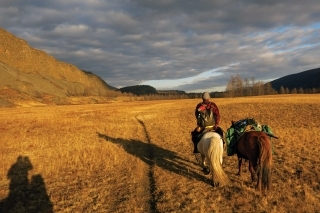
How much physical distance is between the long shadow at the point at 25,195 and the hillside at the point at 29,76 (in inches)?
3231

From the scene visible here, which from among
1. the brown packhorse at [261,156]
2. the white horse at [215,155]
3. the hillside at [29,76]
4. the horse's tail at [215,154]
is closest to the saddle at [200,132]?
the white horse at [215,155]

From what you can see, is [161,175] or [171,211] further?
[161,175]

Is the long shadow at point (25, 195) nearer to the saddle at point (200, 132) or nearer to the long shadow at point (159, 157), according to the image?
the long shadow at point (159, 157)

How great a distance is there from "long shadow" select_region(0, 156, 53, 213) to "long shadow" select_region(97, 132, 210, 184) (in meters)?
4.62

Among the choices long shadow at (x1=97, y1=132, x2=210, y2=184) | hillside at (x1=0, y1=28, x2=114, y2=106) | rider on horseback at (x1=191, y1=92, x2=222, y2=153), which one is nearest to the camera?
rider on horseback at (x1=191, y1=92, x2=222, y2=153)

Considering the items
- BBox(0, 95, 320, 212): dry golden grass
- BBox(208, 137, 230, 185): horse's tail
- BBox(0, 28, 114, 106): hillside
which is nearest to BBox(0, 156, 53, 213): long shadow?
BBox(0, 95, 320, 212): dry golden grass

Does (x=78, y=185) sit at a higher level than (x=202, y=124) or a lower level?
lower

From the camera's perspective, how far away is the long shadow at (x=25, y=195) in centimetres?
827

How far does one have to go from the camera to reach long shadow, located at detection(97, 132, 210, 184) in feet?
36.9

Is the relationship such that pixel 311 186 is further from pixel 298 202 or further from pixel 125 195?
pixel 125 195

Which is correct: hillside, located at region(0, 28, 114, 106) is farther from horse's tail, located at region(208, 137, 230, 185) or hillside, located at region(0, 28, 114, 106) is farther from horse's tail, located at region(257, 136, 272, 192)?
horse's tail, located at region(257, 136, 272, 192)

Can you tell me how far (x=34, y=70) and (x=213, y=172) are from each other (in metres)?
152

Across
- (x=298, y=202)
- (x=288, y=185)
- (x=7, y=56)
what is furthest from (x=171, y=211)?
(x=7, y=56)

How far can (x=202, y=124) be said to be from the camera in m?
10.4
